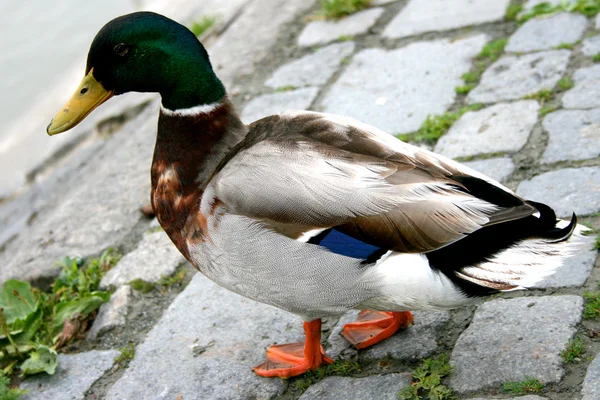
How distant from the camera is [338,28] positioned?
16.6 feet

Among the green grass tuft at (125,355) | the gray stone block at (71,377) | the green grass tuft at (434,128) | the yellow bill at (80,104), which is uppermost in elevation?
the yellow bill at (80,104)

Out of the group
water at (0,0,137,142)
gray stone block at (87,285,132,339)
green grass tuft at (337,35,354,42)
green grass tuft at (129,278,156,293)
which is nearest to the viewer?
gray stone block at (87,285,132,339)

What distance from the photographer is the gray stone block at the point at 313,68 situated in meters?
4.53

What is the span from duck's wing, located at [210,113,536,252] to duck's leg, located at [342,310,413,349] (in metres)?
0.58

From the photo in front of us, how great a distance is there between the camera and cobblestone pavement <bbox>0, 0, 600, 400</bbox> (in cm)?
256

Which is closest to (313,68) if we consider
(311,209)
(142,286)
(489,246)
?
(142,286)

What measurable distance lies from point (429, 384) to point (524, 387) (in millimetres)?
278

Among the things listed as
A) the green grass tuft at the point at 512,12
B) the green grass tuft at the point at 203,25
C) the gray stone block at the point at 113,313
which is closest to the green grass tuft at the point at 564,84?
the green grass tuft at the point at 512,12

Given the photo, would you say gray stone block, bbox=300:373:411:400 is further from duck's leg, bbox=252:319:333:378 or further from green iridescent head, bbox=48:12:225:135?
green iridescent head, bbox=48:12:225:135

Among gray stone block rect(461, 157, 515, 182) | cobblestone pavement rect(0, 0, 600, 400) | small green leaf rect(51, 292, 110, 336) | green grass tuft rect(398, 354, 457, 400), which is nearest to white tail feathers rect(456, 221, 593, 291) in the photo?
cobblestone pavement rect(0, 0, 600, 400)

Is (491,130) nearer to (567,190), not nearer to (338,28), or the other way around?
(567,190)

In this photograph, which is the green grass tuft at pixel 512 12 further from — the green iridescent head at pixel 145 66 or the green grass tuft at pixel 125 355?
the green grass tuft at pixel 125 355

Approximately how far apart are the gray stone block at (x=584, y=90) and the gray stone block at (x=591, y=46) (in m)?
0.13

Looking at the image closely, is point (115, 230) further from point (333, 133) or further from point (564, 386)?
point (564, 386)
